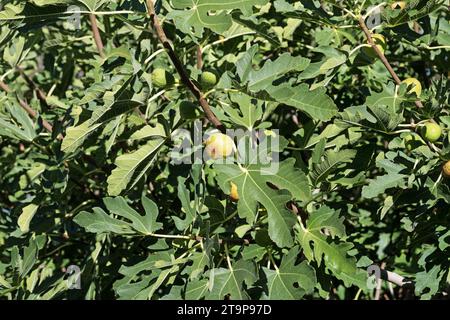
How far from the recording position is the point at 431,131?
1.56 meters

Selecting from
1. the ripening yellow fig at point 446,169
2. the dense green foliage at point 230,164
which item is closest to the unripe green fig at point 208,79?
the dense green foliage at point 230,164

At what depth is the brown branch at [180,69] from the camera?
135cm

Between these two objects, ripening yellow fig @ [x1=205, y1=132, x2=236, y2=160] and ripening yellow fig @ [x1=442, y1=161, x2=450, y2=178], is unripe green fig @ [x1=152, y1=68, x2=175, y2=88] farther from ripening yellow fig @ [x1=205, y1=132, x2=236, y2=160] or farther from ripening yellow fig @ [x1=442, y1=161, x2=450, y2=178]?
ripening yellow fig @ [x1=442, y1=161, x2=450, y2=178]

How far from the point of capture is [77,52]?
7.66ft

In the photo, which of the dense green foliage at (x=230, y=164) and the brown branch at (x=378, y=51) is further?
the brown branch at (x=378, y=51)

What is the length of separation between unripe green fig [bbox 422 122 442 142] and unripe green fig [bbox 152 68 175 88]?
650 millimetres

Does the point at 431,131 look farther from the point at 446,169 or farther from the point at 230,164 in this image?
the point at 230,164

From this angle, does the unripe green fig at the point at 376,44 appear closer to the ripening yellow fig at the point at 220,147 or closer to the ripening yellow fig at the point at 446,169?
the ripening yellow fig at the point at 446,169

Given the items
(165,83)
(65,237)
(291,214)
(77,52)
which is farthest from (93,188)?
(291,214)

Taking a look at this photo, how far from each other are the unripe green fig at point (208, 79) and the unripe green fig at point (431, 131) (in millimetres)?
550

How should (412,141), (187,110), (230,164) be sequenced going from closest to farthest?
(230,164)
(187,110)
(412,141)

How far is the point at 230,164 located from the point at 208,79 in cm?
22

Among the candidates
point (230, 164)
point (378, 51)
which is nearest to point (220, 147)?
point (230, 164)

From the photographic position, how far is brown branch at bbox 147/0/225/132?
1.35 meters
